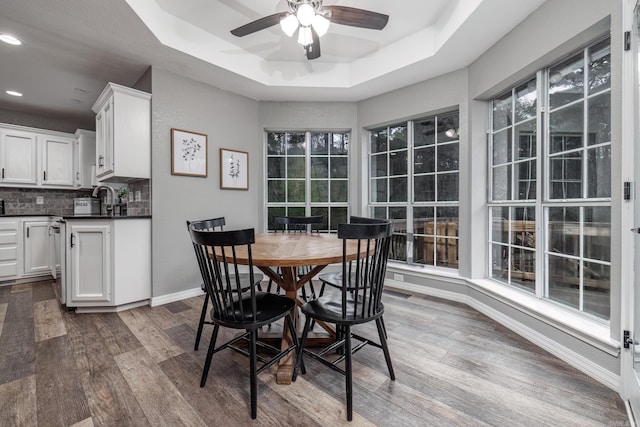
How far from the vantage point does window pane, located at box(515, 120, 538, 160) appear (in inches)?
92.1

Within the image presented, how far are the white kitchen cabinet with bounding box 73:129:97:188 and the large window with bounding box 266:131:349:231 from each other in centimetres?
291

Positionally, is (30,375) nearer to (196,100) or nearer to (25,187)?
(196,100)

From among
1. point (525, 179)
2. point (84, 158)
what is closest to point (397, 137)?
point (525, 179)

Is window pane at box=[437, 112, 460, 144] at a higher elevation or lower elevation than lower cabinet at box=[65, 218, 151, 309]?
higher

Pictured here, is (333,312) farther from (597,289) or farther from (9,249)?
(9,249)

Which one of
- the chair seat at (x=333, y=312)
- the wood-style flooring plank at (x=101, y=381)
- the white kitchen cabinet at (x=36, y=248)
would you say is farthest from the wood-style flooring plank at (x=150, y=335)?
the white kitchen cabinet at (x=36, y=248)

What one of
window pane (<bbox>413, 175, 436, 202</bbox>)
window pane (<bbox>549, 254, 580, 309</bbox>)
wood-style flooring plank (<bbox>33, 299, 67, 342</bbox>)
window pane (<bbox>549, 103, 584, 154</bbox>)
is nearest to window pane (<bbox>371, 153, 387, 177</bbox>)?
window pane (<bbox>413, 175, 436, 202</bbox>)

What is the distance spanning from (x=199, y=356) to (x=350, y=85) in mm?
3264

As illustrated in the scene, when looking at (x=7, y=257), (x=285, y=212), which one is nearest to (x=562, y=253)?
Answer: (x=285, y=212)

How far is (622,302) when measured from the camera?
5.05ft

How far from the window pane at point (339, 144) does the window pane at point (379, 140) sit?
394 millimetres

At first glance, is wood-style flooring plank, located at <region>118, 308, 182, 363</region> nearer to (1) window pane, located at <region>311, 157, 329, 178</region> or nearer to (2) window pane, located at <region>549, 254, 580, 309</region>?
(1) window pane, located at <region>311, 157, 329, 178</region>

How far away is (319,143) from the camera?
4.06m

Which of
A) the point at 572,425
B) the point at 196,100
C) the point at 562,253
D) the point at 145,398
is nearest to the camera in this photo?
the point at 572,425
